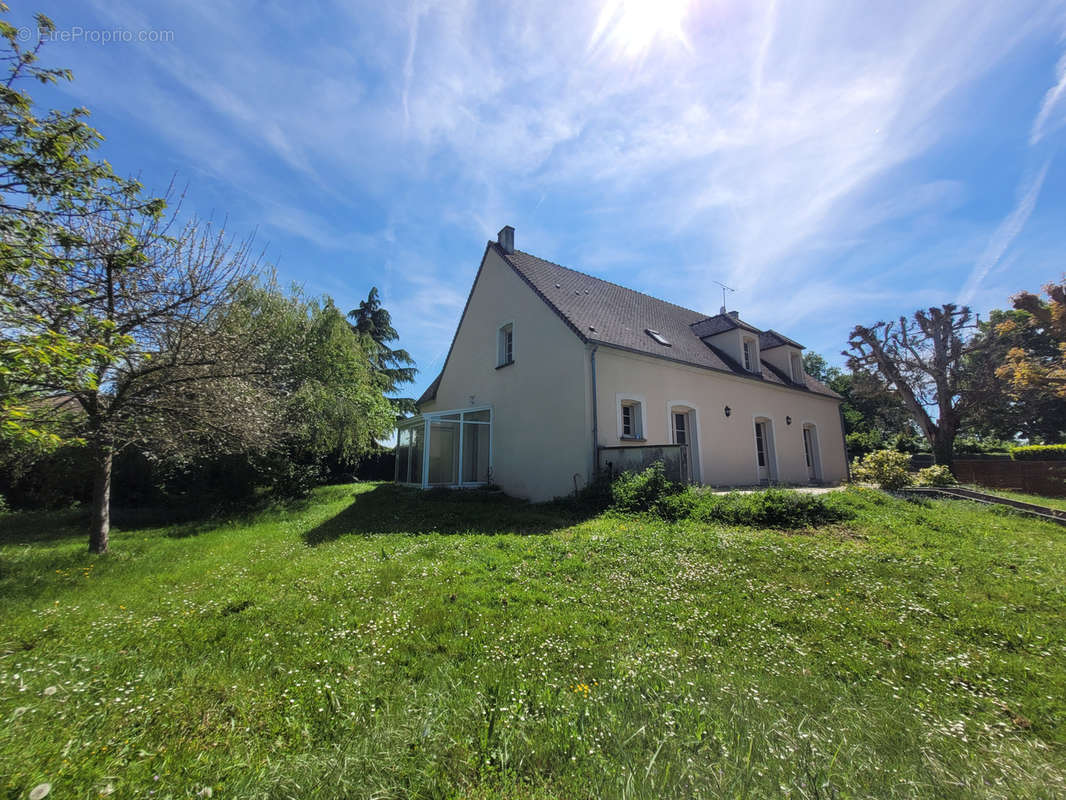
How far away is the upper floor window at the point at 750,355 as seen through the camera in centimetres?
1449

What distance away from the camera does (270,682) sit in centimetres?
272

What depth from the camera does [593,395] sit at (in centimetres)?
999

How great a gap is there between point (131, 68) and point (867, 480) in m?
19.0

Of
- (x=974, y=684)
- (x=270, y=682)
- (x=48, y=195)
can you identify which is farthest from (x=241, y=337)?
(x=974, y=684)

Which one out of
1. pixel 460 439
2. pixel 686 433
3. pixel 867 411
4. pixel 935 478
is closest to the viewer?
pixel 686 433

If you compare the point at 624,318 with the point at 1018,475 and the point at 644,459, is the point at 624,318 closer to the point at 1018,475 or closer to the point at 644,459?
the point at 644,459

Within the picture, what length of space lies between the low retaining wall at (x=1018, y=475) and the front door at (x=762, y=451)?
29.5ft

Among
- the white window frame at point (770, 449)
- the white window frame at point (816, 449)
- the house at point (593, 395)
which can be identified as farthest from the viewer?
the white window frame at point (816, 449)

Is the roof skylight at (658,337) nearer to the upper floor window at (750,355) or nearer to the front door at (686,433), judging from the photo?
the front door at (686,433)

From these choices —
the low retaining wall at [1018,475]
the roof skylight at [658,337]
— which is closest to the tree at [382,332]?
the roof skylight at [658,337]

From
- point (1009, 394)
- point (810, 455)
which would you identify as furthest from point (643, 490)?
point (1009, 394)

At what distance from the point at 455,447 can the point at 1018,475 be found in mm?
20011

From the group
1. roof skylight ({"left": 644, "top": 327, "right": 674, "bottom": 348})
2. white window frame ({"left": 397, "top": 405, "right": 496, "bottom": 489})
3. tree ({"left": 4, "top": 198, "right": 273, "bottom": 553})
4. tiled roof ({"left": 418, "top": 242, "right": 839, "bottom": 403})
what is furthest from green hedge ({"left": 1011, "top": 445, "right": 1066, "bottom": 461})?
tree ({"left": 4, "top": 198, "right": 273, "bottom": 553})

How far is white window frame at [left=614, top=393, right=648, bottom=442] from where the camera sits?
10.6 metres
